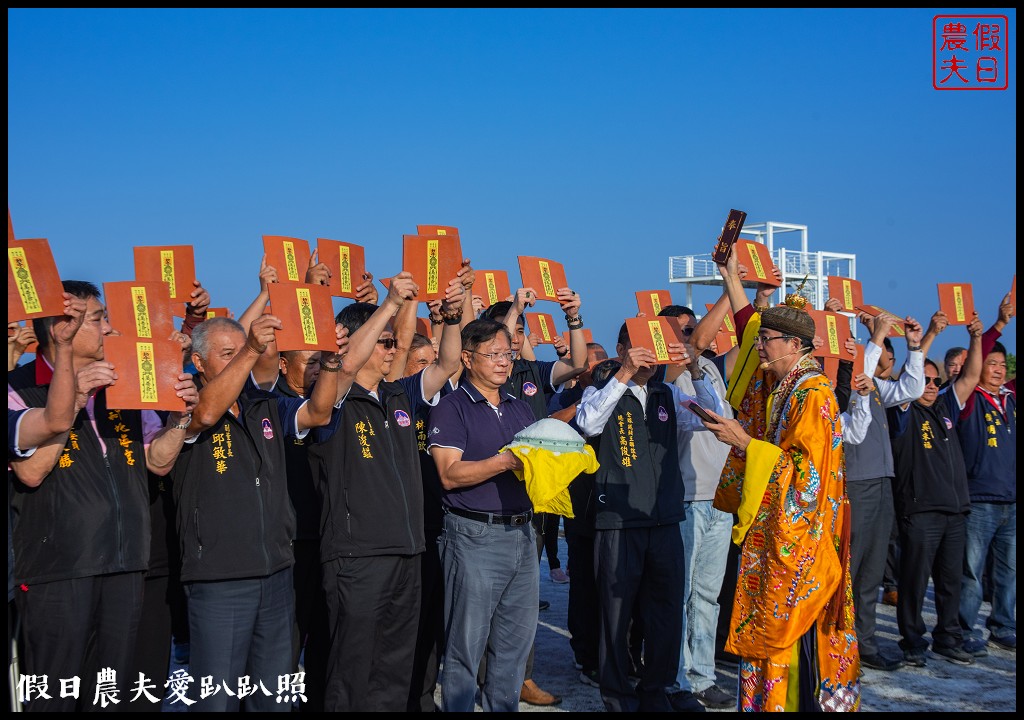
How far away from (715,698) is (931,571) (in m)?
2.46

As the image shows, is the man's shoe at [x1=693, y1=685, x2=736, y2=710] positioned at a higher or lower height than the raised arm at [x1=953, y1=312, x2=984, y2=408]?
lower

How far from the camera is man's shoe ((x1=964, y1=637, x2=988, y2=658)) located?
6719 mm

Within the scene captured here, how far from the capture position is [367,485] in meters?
4.76

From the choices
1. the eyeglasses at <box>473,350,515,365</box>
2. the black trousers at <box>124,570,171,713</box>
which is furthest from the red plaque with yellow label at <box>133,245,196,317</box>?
the eyeglasses at <box>473,350,515,365</box>

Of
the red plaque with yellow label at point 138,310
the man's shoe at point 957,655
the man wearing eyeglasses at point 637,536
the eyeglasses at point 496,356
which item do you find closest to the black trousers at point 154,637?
the red plaque with yellow label at point 138,310

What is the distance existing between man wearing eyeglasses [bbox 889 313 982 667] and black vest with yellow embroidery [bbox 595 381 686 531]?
221 centimetres

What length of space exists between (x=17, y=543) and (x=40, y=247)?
121cm

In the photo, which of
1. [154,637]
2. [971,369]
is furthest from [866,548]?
[154,637]

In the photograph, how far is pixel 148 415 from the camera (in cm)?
437

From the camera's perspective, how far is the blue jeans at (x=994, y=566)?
7.14 m

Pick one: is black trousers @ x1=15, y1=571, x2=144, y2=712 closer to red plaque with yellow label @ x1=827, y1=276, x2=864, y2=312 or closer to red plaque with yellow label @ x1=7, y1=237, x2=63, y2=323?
red plaque with yellow label @ x1=7, y1=237, x2=63, y2=323

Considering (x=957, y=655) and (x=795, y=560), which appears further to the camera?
(x=957, y=655)

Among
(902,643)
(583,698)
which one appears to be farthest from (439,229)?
(902,643)

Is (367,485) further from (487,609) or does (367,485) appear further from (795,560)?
(795,560)
